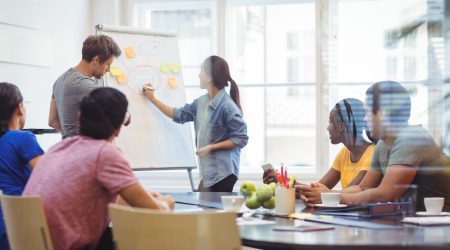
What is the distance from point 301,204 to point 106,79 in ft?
7.18

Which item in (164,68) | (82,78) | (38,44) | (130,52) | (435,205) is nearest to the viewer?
(435,205)

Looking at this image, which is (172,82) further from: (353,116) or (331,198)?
(331,198)

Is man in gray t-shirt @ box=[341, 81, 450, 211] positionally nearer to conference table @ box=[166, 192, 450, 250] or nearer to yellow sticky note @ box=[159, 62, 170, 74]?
conference table @ box=[166, 192, 450, 250]

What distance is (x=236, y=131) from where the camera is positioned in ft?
13.8

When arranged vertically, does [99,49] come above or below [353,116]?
above

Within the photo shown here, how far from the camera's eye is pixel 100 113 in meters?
2.04

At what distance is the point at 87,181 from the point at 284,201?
75 centimetres

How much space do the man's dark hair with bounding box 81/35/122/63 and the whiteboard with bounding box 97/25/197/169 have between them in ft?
2.95

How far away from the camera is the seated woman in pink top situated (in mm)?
1911

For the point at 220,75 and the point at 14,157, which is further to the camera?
the point at 220,75

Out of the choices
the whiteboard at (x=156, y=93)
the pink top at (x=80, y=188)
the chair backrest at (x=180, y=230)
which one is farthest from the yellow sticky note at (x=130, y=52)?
the chair backrest at (x=180, y=230)

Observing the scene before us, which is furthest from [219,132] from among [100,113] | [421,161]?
[100,113]

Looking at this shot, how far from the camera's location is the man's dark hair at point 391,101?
278cm

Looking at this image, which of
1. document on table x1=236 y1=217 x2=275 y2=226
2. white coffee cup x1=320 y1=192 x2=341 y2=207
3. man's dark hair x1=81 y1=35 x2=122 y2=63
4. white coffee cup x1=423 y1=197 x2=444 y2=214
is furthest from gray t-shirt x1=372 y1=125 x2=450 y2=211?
man's dark hair x1=81 y1=35 x2=122 y2=63
